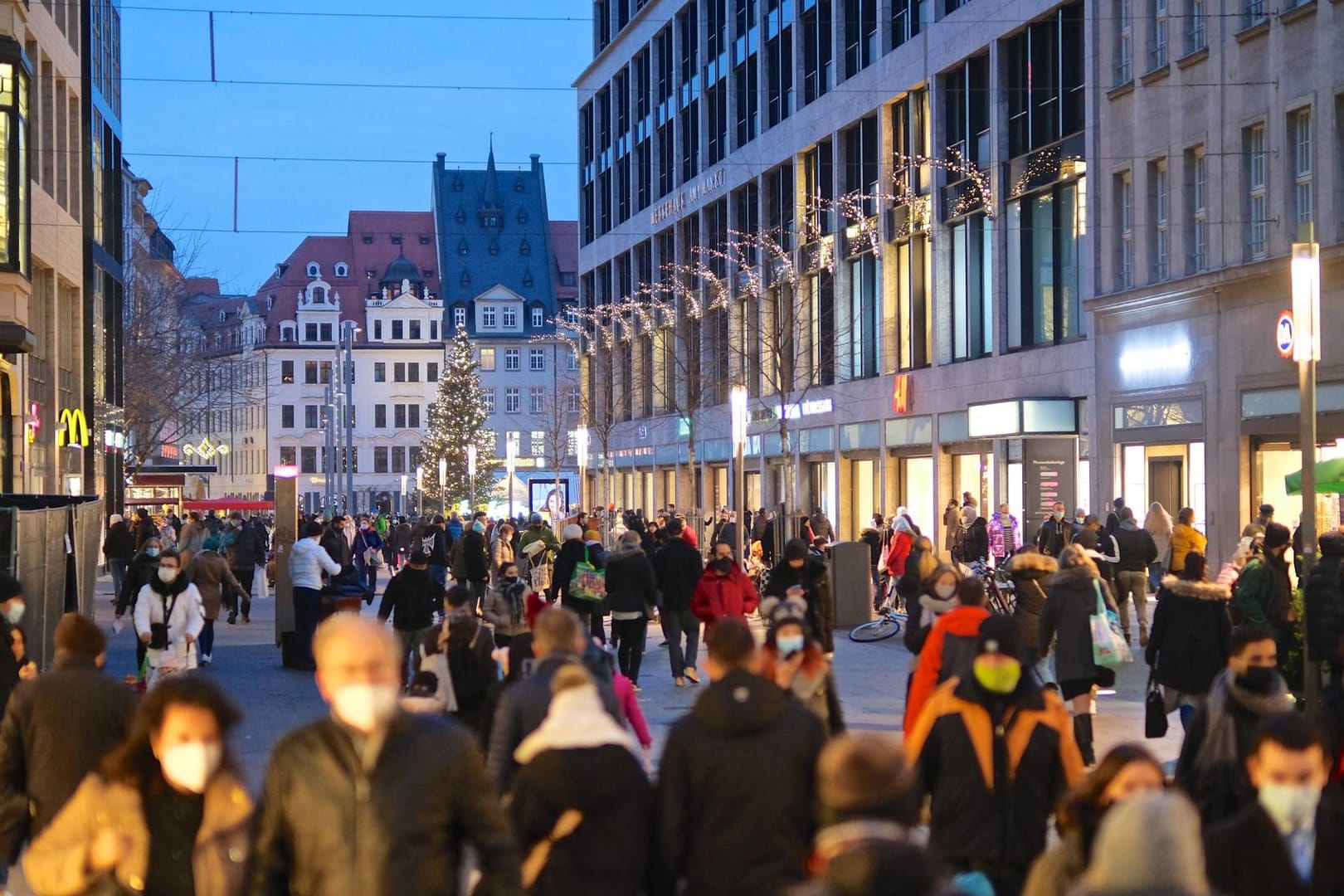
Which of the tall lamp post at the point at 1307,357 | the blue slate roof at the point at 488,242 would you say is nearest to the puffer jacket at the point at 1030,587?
the tall lamp post at the point at 1307,357

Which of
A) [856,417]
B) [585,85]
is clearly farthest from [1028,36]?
[585,85]

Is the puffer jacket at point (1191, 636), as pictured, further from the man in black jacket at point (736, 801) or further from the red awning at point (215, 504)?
the red awning at point (215, 504)

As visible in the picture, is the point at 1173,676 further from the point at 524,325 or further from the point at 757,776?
the point at 524,325

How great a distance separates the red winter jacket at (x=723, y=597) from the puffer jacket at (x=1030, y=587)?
4273 millimetres

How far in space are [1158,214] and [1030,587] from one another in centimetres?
2239

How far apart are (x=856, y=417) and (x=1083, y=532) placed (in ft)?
86.5

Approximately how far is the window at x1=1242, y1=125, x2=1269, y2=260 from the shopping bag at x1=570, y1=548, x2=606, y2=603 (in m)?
14.5

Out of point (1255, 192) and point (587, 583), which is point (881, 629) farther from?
point (1255, 192)

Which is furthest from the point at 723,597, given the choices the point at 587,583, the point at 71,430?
the point at 71,430

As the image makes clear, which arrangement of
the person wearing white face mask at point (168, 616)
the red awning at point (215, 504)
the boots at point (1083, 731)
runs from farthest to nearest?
the red awning at point (215, 504) < the person wearing white face mask at point (168, 616) < the boots at point (1083, 731)

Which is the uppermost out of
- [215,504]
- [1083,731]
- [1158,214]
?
[1158,214]

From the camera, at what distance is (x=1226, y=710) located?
8.42 meters

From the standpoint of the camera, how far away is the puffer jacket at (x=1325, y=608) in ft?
44.7

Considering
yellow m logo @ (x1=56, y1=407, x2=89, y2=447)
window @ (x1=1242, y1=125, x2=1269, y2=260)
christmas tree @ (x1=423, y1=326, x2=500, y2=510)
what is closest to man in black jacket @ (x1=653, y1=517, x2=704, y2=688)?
window @ (x1=1242, y1=125, x2=1269, y2=260)
